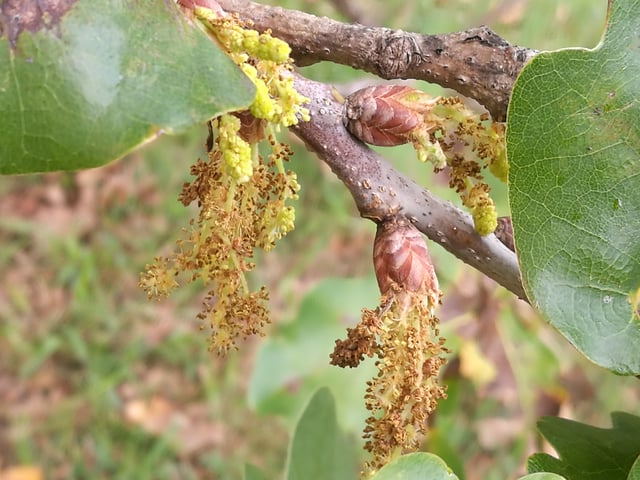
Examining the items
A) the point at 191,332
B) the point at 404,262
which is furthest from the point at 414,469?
the point at 191,332

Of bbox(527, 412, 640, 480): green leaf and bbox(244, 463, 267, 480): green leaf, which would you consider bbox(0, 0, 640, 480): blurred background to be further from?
bbox(527, 412, 640, 480): green leaf

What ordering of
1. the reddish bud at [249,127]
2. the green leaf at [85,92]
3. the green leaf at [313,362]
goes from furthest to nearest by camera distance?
1. the green leaf at [313,362]
2. the reddish bud at [249,127]
3. the green leaf at [85,92]

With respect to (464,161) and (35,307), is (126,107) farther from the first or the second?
(35,307)

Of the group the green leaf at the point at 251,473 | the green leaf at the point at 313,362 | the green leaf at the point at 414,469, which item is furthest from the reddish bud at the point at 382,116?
the green leaf at the point at 313,362

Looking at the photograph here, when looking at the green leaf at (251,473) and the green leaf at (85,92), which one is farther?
the green leaf at (251,473)

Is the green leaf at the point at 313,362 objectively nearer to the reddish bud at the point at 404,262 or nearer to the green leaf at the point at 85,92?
the reddish bud at the point at 404,262

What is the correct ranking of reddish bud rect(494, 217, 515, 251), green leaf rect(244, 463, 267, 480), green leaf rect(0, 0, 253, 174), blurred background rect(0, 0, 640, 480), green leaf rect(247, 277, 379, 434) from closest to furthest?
green leaf rect(0, 0, 253, 174) < reddish bud rect(494, 217, 515, 251) < green leaf rect(244, 463, 267, 480) < green leaf rect(247, 277, 379, 434) < blurred background rect(0, 0, 640, 480)

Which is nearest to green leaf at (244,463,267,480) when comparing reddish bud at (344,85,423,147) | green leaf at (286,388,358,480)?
green leaf at (286,388,358,480)
